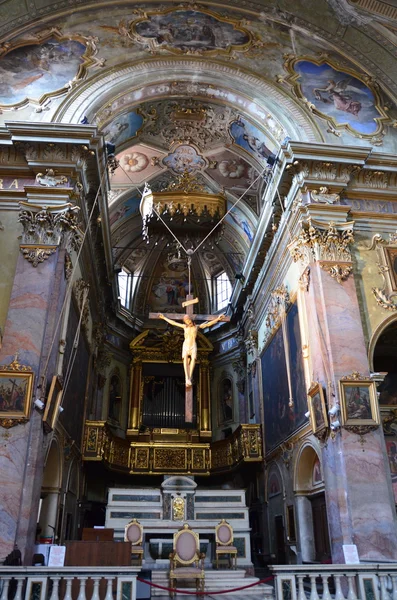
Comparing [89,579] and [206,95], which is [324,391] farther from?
[206,95]

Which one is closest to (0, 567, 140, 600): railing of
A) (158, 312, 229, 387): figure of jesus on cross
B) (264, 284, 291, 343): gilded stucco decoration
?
(158, 312, 229, 387): figure of jesus on cross

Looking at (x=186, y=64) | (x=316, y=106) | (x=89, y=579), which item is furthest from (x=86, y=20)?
(x=89, y=579)

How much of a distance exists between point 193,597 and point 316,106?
11.6 meters

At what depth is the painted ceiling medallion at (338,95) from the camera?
13.3 m

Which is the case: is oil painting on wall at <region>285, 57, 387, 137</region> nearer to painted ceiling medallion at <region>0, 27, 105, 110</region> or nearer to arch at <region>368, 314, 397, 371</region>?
arch at <region>368, 314, 397, 371</region>

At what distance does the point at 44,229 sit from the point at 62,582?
6793 millimetres

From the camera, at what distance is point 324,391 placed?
9.84 metres

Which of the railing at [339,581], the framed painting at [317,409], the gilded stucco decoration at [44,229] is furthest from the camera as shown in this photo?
the gilded stucco decoration at [44,229]

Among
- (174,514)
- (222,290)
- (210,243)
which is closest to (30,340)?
(174,514)

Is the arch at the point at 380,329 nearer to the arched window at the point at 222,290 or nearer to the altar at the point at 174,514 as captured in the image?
the altar at the point at 174,514

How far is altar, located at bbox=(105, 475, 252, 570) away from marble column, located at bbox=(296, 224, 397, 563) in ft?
7.35

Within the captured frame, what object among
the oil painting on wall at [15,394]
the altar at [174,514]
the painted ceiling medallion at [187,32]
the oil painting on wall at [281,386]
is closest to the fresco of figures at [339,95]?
the painted ceiling medallion at [187,32]

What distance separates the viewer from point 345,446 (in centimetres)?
911

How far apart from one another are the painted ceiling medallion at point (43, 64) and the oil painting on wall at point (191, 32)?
5.34 feet
